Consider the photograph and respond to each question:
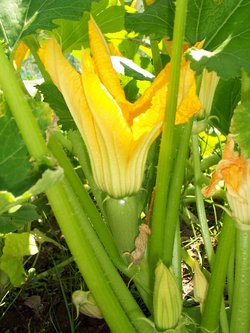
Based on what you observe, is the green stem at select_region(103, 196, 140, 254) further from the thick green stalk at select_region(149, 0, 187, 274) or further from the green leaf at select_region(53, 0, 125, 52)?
the green leaf at select_region(53, 0, 125, 52)

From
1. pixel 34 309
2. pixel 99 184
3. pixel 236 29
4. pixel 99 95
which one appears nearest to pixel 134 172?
pixel 99 184

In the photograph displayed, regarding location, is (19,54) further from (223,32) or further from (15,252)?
(15,252)

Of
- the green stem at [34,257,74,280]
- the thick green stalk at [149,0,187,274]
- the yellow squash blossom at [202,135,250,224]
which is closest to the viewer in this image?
the thick green stalk at [149,0,187,274]

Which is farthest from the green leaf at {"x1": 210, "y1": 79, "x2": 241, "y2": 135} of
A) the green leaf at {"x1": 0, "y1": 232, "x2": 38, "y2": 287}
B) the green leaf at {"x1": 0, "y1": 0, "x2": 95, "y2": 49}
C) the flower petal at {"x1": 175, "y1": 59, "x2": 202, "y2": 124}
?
the green leaf at {"x1": 0, "y1": 232, "x2": 38, "y2": 287}

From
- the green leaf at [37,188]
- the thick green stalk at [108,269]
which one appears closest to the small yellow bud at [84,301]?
the thick green stalk at [108,269]

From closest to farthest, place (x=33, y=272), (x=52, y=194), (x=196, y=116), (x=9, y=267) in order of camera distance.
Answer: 1. (x=52, y=194)
2. (x=196, y=116)
3. (x=9, y=267)
4. (x=33, y=272)

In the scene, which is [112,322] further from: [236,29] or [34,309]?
[34,309]
